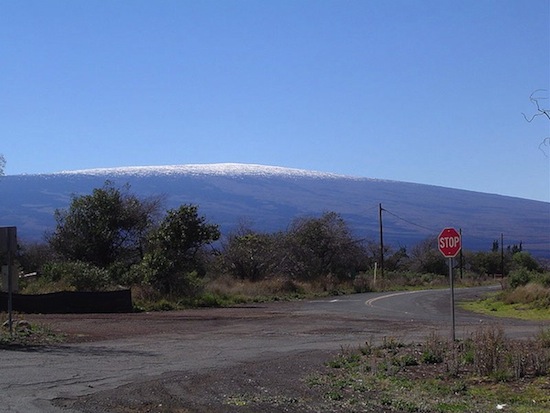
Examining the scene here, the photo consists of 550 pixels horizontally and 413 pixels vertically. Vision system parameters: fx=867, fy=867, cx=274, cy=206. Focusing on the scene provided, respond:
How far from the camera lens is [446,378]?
531 inches

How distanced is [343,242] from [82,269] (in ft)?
119

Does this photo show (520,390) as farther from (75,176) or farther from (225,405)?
(75,176)

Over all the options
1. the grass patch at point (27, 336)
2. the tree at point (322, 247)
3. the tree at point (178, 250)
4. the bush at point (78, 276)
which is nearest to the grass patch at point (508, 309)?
the tree at point (178, 250)

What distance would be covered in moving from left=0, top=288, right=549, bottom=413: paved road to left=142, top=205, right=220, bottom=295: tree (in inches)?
190

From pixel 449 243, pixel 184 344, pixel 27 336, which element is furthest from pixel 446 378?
pixel 27 336

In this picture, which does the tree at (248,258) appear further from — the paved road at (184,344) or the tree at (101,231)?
the paved road at (184,344)

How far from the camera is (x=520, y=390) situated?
40.3ft

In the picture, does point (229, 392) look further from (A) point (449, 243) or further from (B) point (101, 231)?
(B) point (101, 231)

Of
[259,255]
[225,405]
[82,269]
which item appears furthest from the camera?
[259,255]

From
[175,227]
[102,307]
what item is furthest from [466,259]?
[102,307]

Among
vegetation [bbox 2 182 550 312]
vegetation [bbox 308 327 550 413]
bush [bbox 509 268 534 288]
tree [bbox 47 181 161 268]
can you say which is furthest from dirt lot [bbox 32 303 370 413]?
bush [bbox 509 268 534 288]

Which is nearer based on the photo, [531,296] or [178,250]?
[531,296]

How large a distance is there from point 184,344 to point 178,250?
20.8 meters

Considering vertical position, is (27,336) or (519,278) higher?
(27,336)
